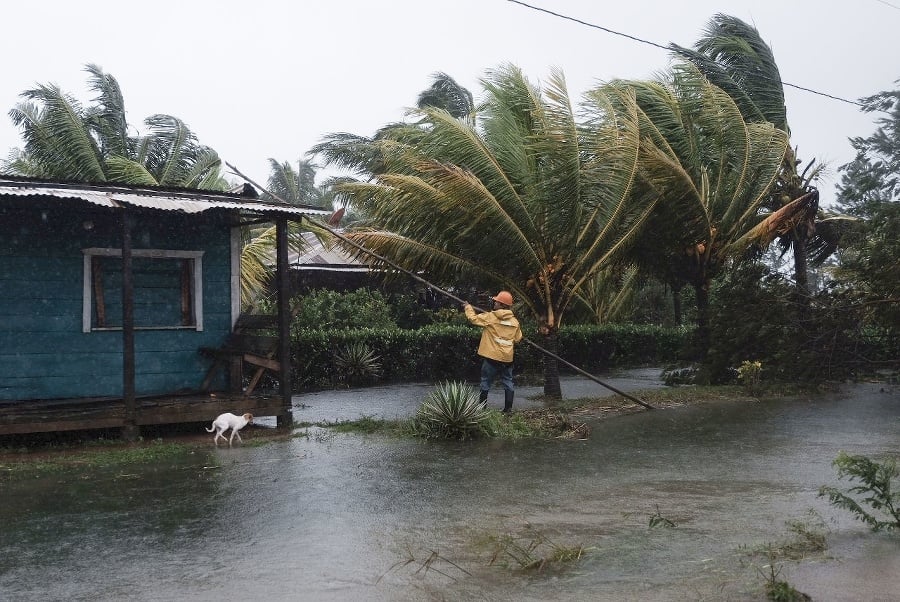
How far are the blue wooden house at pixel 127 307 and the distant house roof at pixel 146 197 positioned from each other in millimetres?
29

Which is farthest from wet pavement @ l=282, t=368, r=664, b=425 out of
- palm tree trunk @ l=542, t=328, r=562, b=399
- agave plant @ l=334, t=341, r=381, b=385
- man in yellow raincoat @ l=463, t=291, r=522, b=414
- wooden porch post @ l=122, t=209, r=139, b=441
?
wooden porch post @ l=122, t=209, r=139, b=441

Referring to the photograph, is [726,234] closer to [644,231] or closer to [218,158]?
[644,231]

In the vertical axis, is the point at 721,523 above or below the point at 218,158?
below

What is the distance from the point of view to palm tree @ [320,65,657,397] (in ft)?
44.5

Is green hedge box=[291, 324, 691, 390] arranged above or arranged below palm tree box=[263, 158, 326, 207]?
below

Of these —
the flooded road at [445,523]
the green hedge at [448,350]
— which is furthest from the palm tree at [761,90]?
the flooded road at [445,523]

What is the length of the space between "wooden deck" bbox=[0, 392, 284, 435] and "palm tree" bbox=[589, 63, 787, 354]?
7.90m

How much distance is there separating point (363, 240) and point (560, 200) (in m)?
3.27

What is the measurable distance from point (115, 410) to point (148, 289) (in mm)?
2149

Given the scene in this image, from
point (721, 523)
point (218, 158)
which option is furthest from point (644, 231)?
point (218, 158)

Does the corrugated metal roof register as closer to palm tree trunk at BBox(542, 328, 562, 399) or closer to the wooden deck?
the wooden deck

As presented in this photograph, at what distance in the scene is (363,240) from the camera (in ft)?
47.6

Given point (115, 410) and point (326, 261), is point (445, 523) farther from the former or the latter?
point (326, 261)

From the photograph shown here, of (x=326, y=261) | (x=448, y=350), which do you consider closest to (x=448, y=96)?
(x=326, y=261)
